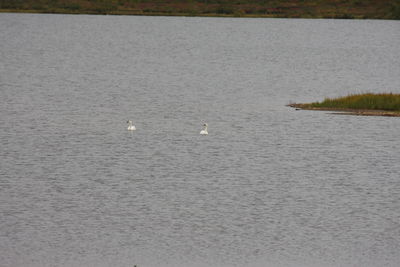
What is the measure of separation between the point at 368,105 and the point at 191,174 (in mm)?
18732

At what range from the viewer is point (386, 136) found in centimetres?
4981

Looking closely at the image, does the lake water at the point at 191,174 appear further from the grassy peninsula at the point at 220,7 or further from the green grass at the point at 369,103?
the grassy peninsula at the point at 220,7

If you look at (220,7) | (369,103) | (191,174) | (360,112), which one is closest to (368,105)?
(369,103)

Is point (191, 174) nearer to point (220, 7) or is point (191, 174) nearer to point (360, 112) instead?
point (360, 112)

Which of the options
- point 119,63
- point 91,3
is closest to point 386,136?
point 119,63

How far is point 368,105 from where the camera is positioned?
54.3 m

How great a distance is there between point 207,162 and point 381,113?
1471 cm

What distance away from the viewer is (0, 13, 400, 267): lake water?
27328 mm

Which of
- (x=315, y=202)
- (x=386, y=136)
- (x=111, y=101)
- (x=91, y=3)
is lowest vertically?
(x=315, y=202)

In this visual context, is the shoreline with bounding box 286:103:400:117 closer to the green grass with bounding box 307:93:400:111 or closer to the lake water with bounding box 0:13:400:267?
the green grass with bounding box 307:93:400:111

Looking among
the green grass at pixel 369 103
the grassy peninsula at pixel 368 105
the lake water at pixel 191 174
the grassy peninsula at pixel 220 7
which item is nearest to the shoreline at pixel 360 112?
the grassy peninsula at pixel 368 105

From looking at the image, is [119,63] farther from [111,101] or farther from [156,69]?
[111,101]

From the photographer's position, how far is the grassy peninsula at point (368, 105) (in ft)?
175

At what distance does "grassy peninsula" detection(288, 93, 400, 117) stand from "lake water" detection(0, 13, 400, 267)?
2.18 ft
